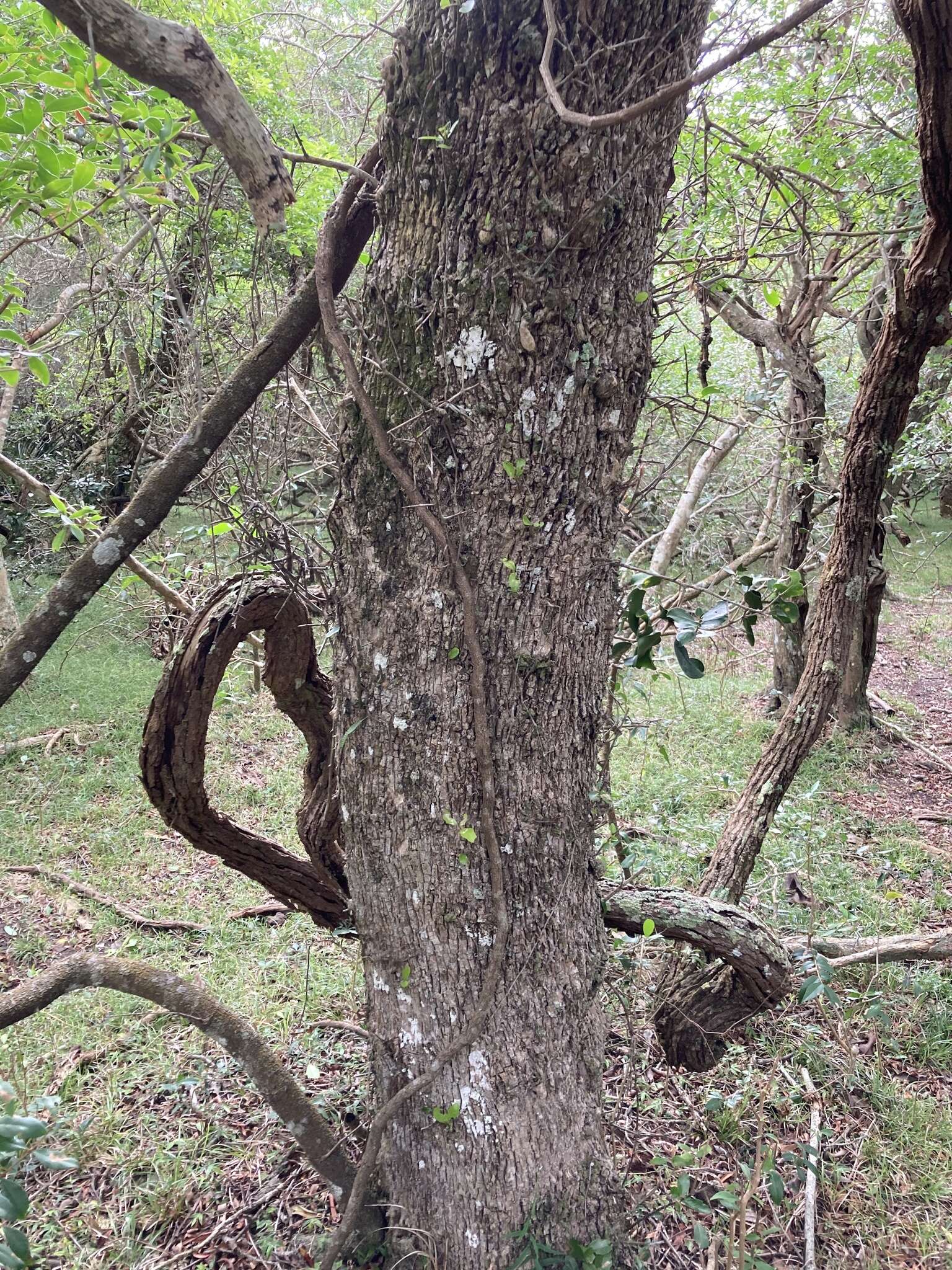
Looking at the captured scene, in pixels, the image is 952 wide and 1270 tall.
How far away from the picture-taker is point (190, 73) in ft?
3.44

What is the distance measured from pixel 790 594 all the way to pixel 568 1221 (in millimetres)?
1498

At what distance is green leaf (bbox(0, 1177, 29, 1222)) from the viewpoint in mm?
864

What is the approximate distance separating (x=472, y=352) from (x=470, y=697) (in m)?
0.61

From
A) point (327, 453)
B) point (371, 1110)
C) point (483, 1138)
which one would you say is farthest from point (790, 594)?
point (371, 1110)

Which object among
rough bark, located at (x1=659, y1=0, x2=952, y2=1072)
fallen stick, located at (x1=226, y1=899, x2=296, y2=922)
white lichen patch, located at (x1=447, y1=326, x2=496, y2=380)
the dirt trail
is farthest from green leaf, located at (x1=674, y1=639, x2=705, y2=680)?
the dirt trail

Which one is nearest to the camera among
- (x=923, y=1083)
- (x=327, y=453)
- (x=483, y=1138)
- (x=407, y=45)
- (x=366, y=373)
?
(x=407, y=45)

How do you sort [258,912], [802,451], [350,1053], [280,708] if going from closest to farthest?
[280,708], [350,1053], [258,912], [802,451]

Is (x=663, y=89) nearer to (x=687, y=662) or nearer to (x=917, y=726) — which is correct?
(x=687, y=662)

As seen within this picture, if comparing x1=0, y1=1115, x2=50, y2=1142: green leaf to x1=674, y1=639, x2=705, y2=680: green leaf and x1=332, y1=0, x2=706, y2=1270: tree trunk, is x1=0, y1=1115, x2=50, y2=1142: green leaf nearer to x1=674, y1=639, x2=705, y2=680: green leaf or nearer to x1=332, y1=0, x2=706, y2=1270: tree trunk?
x1=332, y1=0, x2=706, y2=1270: tree trunk

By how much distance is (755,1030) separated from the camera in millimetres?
A: 2584

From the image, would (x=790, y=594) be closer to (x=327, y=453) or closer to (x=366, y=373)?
(x=366, y=373)

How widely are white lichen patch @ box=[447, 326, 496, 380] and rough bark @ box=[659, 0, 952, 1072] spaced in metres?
2.05

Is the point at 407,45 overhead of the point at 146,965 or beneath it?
overhead

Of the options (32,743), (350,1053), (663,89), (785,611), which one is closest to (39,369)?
(663,89)
